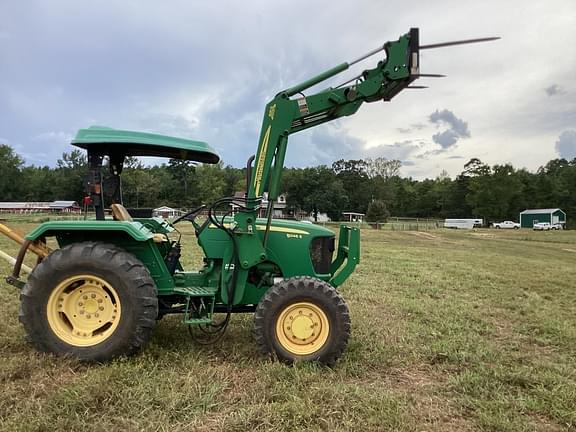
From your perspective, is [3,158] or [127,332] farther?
[3,158]

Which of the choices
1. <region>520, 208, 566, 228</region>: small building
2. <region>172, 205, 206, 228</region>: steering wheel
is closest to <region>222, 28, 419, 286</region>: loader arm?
<region>172, 205, 206, 228</region>: steering wheel

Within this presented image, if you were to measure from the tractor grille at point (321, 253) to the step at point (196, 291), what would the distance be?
1078mm

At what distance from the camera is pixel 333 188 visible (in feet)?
279

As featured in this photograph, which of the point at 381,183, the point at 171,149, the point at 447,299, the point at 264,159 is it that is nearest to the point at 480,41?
the point at 264,159

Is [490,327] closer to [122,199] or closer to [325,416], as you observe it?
[325,416]

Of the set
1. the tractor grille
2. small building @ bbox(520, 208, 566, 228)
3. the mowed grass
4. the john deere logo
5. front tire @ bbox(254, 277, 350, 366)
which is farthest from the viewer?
small building @ bbox(520, 208, 566, 228)

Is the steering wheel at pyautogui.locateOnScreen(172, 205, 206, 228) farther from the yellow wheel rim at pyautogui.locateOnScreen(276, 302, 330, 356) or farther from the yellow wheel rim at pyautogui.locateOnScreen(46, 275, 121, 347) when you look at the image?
the yellow wheel rim at pyautogui.locateOnScreen(276, 302, 330, 356)

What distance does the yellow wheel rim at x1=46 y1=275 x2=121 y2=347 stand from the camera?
388 centimetres

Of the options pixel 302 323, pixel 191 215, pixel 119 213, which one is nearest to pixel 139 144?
pixel 119 213

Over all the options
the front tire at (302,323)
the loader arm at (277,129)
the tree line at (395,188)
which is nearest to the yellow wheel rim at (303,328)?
the front tire at (302,323)

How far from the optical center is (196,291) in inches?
167

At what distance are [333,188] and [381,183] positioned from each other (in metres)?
14.3

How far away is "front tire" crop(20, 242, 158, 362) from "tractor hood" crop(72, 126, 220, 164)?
92 centimetres

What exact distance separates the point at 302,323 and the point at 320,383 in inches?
24.2
